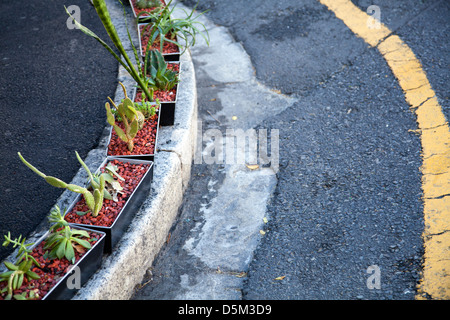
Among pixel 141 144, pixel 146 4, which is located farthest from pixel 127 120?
pixel 146 4

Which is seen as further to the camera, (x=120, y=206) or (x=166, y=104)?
(x=166, y=104)

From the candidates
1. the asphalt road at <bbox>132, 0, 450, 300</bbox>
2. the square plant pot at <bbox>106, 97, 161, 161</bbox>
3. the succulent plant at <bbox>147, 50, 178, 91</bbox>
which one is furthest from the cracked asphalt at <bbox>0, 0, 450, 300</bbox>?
the succulent plant at <bbox>147, 50, 178, 91</bbox>

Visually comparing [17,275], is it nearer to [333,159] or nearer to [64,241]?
[64,241]

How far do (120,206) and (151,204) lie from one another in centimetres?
19

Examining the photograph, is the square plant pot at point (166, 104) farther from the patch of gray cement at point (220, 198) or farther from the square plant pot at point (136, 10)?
the square plant pot at point (136, 10)

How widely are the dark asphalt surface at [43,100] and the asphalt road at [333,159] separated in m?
0.71

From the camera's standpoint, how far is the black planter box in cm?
177

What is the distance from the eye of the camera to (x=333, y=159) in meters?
2.82

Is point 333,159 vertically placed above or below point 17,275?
below

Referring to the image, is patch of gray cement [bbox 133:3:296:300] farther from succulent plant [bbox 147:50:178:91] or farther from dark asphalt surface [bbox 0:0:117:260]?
dark asphalt surface [bbox 0:0:117:260]

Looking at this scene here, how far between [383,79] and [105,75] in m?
2.04

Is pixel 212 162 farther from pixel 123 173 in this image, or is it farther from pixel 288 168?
pixel 123 173

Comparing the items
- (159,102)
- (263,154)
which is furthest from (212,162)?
(159,102)

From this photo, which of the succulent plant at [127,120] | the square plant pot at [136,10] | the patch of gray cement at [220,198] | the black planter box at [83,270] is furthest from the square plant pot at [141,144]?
the square plant pot at [136,10]
